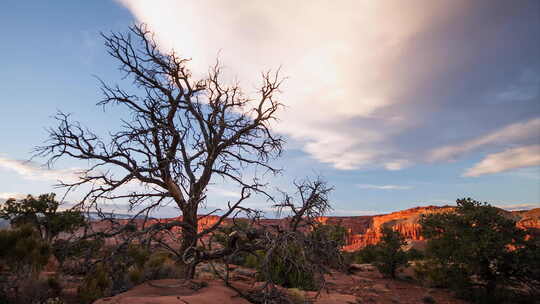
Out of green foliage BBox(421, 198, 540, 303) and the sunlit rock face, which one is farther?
the sunlit rock face

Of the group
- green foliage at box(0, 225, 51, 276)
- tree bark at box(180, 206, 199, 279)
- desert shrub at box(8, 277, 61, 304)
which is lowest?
desert shrub at box(8, 277, 61, 304)

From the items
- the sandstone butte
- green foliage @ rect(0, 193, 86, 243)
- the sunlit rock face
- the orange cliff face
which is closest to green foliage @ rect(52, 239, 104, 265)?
green foliage @ rect(0, 193, 86, 243)

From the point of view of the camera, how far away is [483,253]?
992 centimetres

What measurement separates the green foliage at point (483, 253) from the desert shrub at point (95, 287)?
1170 centimetres

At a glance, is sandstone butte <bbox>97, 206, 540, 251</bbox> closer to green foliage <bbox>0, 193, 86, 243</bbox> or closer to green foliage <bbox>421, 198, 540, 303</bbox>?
green foliage <bbox>0, 193, 86, 243</bbox>

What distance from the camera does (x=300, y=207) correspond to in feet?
23.6

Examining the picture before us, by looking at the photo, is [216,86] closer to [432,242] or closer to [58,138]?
[58,138]

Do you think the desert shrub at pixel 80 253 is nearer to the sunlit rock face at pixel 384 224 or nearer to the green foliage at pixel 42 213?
the green foliage at pixel 42 213

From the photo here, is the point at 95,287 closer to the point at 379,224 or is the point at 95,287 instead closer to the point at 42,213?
the point at 42,213

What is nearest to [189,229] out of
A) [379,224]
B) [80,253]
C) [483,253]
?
[80,253]

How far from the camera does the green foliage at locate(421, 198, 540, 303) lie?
32.1 ft

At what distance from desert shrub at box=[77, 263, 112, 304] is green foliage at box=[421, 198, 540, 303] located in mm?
11698

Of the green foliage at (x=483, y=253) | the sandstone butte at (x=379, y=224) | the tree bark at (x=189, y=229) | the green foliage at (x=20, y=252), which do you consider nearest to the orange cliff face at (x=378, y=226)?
the sandstone butte at (x=379, y=224)

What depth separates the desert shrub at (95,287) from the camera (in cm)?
718
